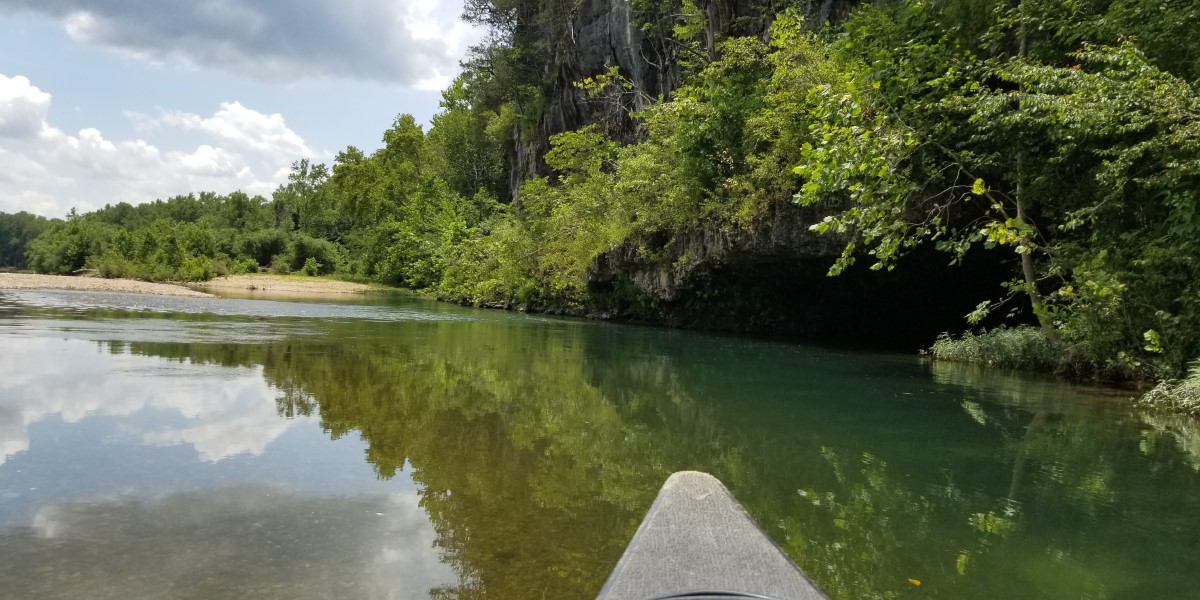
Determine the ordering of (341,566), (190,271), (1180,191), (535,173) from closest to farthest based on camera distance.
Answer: (341,566), (1180,191), (535,173), (190,271)

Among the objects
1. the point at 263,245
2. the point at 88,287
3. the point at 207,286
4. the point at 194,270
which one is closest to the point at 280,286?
the point at 207,286

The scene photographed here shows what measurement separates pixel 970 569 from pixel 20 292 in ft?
99.9

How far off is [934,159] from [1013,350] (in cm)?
341

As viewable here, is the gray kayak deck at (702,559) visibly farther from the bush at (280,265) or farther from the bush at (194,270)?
the bush at (280,265)

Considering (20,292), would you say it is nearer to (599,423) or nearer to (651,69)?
(651,69)

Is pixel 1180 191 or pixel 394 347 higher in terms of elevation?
pixel 1180 191

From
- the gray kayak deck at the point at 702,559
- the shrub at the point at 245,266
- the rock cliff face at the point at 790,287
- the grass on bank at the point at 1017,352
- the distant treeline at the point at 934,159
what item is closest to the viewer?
the gray kayak deck at the point at 702,559

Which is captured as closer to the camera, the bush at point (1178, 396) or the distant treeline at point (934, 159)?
the bush at point (1178, 396)

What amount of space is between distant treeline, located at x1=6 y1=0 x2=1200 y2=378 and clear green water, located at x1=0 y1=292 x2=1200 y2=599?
177 centimetres

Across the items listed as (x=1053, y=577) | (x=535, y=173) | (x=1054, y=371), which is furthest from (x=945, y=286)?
(x=535, y=173)

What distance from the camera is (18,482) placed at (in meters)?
4.03

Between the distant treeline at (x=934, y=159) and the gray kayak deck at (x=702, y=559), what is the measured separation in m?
7.32

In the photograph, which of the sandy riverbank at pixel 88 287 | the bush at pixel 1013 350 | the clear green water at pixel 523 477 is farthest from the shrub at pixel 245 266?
the bush at pixel 1013 350

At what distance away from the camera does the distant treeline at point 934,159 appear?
27.5 feet
